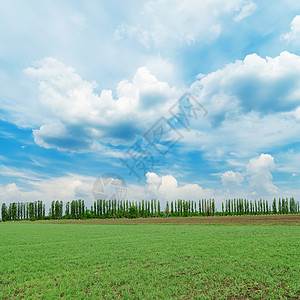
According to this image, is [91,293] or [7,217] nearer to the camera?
[91,293]

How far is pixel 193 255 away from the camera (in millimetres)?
14711

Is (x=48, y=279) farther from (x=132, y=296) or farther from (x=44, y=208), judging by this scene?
(x=44, y=208)

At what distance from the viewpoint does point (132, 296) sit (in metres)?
8.88

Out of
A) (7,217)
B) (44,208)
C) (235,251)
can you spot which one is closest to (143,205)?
(44,208)

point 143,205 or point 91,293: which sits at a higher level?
point 91,293

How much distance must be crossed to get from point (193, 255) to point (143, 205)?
384 feet

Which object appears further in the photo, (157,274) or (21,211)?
(21,211)

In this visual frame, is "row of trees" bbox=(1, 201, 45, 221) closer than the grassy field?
No

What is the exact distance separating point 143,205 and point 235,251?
382 feet

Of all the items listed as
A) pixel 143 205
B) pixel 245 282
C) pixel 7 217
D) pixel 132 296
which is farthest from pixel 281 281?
pixel 7 217

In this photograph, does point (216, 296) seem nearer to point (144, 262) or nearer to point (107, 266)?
point (144, 262)

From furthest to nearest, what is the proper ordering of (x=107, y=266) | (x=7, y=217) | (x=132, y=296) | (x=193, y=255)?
(x=7, y=217) < (x=193, y=255) < (x=107, y=266) < (x=132, y=296)

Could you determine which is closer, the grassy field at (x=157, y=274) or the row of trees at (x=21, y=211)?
the grassy field at (x=157, y=274)

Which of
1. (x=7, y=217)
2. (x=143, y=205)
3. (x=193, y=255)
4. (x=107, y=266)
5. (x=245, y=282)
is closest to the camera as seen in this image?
(x=245, y=282)
